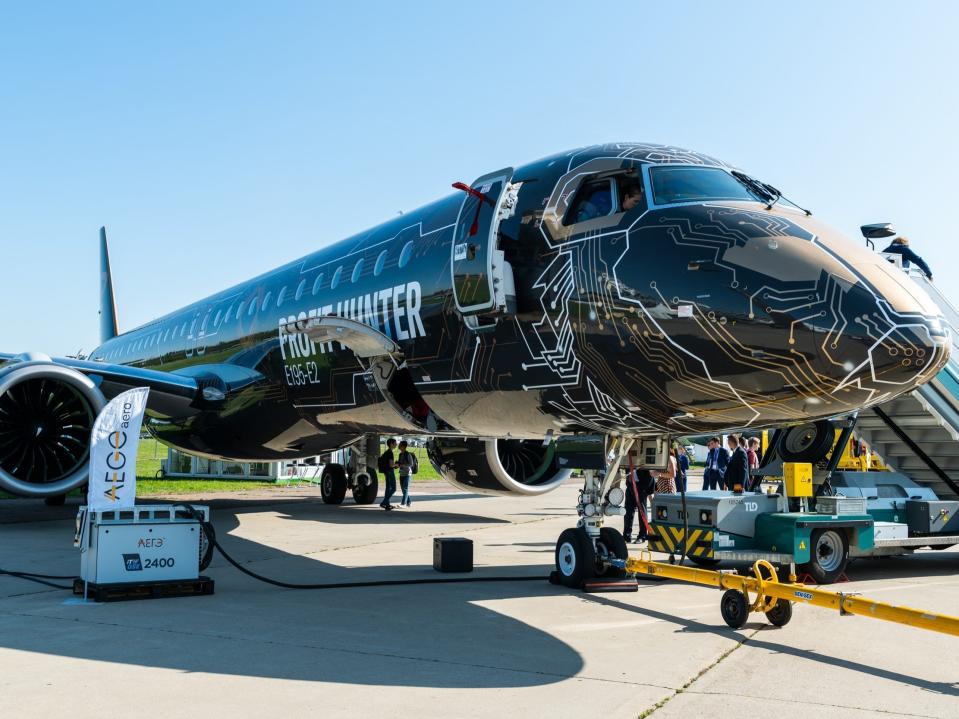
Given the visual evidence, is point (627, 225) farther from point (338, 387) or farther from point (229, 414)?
point (229, 414)

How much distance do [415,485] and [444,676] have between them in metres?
26.0

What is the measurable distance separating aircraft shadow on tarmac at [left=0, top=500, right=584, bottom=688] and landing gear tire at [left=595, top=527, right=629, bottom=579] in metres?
0.53

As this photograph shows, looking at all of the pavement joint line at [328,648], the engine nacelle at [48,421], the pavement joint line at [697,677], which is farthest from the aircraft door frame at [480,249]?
the engine nacelle at [48,421]

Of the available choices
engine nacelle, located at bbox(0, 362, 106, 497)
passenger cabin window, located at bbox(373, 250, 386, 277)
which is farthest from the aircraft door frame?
engine nacelle, located at bbox(0, 362, 106, 497)

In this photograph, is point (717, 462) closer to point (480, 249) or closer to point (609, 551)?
point (609, 551)

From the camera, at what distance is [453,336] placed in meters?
8.20

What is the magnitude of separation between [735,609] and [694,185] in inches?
125

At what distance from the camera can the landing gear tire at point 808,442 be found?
10.2m

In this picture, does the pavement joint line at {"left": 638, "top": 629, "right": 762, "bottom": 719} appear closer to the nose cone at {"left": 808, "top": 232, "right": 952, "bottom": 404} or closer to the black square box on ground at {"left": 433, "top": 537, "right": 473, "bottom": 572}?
the nose cone at {"left": 808, "top": 232, "right": 952, "bottom": 404}

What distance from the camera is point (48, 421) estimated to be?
44.0 ft

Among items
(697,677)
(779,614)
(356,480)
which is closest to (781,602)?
(779,614)

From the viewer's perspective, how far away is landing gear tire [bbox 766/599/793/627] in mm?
6805

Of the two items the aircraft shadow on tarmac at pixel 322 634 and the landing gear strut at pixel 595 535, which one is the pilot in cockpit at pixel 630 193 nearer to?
the landing gear strut at pixel 595 535

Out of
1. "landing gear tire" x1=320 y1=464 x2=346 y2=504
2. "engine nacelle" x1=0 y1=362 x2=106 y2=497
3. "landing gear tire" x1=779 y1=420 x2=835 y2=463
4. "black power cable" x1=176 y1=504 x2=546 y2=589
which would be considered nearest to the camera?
"black power cable" x1=176 y1=504 x2=546 y2=589
